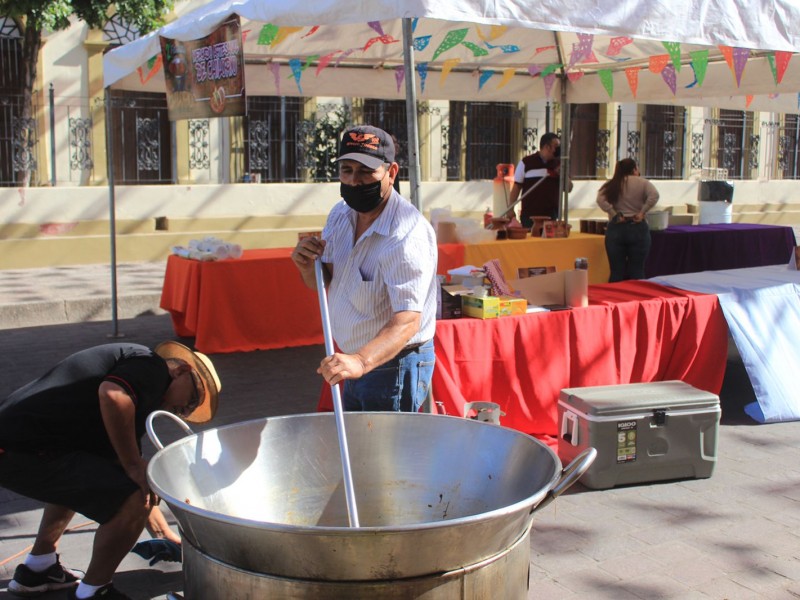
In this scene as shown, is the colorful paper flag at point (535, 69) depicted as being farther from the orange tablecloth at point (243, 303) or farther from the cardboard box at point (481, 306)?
the cardboard box at point (481, 306)

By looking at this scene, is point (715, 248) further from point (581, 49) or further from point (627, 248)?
point (581, 49)

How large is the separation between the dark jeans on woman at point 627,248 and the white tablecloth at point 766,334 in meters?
2.70

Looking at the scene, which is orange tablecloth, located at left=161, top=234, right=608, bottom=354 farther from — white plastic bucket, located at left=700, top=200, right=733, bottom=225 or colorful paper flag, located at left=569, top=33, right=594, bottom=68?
white plastic bucket, located at left=700, top=200, right=733, bottom=225

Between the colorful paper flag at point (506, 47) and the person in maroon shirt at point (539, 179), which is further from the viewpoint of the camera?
the person in maroon shirt at point (539, 179)

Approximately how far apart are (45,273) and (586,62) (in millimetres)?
7146

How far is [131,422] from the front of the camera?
3.09 meters

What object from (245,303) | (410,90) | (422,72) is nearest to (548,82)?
(422,72)

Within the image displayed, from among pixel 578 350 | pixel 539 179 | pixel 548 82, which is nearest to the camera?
pixel 578 350

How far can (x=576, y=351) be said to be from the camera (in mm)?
5520

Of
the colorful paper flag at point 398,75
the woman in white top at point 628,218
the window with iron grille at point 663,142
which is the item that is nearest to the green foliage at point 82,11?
the colorful paper flag at point 398,75

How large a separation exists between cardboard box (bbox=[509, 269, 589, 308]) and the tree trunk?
9.71m

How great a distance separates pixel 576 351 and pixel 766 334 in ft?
4.65

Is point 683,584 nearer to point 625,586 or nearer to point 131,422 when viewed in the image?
point 625,586

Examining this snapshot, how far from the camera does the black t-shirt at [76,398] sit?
3127mm
